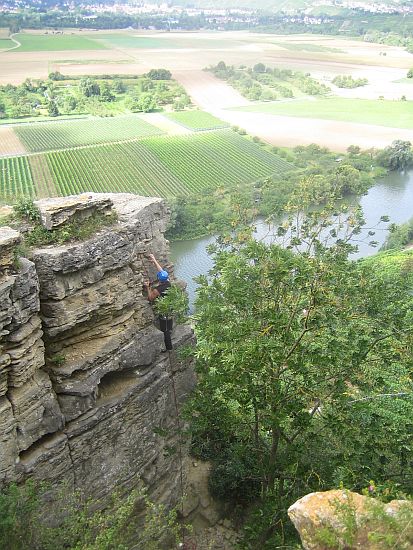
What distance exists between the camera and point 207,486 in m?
13.6

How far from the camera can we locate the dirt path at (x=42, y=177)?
53.1 meters

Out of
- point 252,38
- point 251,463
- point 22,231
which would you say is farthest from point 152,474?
point 252,38

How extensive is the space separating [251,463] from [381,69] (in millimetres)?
125349

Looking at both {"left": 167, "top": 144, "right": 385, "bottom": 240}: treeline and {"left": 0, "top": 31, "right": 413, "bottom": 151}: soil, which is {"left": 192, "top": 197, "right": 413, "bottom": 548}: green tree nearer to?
{"left": 167, "top": 144, "right": 385, "bottom": 240}: treeline

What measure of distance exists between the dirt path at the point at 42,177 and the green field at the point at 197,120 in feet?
83.0

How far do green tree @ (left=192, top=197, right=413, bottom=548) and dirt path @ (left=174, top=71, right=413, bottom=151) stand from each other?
66.7m

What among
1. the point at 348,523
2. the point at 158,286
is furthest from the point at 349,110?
the point at 348,523

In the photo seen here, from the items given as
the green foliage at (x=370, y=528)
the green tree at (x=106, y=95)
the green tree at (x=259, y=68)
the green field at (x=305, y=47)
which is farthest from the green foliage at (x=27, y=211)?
the green field at (x=305, y=47)

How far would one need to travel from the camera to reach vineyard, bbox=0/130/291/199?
185ft

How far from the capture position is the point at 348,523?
646 centimetres

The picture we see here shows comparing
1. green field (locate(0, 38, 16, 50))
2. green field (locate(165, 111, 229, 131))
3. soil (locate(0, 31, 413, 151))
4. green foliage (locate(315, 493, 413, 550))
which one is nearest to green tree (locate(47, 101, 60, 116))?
green field (locate(165, 111, 229, 131))

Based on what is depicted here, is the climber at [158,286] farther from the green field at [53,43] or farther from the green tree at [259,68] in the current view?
the green field at [53,43]

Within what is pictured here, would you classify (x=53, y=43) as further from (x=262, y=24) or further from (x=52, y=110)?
(x=262, y=24)

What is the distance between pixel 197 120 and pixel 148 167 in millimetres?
23349
